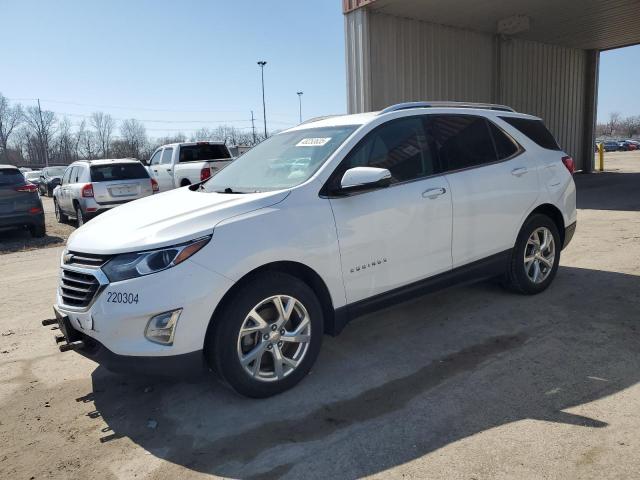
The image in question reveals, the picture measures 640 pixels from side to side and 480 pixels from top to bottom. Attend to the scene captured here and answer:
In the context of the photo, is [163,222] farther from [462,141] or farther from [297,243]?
[462,141]

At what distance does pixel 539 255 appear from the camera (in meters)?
5.09

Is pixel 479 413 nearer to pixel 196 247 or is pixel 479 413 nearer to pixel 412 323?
pixel 412 323

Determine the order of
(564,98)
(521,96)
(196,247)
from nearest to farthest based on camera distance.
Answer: (196,247) < (521,96) < (564,98)

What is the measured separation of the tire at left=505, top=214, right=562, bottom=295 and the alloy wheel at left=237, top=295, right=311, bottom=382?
2472mm

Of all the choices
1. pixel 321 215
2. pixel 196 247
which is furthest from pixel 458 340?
pixel 196 247

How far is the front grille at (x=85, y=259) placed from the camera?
308 centimetres

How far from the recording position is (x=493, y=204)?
450cm

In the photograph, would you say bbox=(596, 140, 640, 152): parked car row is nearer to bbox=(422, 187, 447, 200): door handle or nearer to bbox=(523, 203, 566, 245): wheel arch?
bbox=(523, 203, 566, 245): wheel arch

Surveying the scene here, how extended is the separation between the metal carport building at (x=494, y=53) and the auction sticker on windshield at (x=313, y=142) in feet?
31.6

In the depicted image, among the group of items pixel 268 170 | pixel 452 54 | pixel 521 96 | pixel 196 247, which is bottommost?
pixel 196 247

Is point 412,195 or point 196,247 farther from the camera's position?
point 412,195

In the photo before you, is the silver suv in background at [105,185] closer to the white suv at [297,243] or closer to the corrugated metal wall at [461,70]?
the corrugated metal wall at [461,70]

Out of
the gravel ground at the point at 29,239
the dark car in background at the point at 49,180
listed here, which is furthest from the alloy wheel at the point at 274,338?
the dark car in background at the point at 49,180

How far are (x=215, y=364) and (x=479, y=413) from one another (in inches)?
64.0
